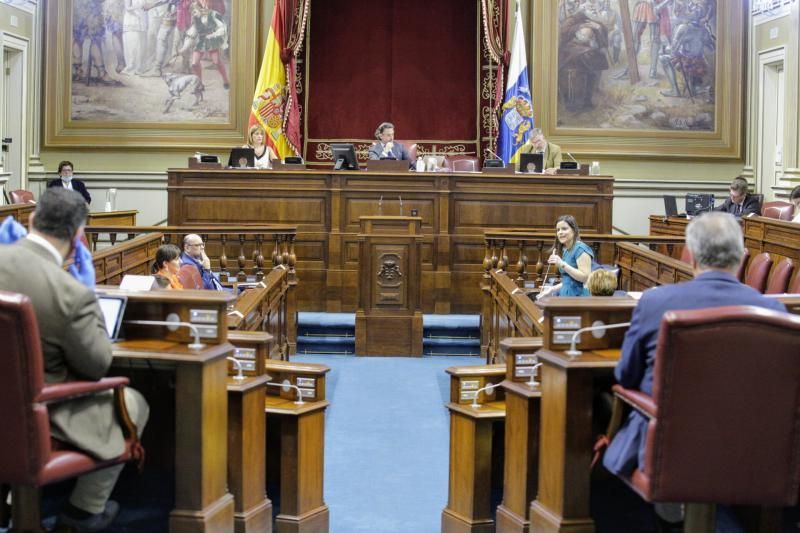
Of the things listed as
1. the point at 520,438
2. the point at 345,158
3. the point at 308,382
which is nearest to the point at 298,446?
the point at 308,382

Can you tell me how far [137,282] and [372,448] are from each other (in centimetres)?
185

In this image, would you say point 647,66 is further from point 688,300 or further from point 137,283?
point 688,300

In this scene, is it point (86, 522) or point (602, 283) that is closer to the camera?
point (86, 522)

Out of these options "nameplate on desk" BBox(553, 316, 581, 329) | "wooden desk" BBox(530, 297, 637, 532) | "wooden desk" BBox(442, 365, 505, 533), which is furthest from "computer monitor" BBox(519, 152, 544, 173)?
"nameplate on desk" BBox(553, 316, 581, 329)

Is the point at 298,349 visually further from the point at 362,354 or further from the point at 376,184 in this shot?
the point at 376,184

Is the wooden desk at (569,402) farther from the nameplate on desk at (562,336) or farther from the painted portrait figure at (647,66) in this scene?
the painted portrait figure at (647,66)

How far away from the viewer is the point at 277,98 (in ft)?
43.9

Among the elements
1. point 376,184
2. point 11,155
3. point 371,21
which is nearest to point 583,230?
point 376,184

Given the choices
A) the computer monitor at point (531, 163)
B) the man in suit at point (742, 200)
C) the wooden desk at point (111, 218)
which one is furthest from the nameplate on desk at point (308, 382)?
the man in suit at point (742, 200)

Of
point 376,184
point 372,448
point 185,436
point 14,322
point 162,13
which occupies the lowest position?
point 372,448

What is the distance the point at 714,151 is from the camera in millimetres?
14211

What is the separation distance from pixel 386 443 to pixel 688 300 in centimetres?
349

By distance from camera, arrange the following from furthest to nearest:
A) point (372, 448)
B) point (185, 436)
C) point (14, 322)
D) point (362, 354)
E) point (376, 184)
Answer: point (376, 184), point (362, 354), point (372, 448), point (185, 436), point (14, 322)

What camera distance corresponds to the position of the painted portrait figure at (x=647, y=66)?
46.5 feet
